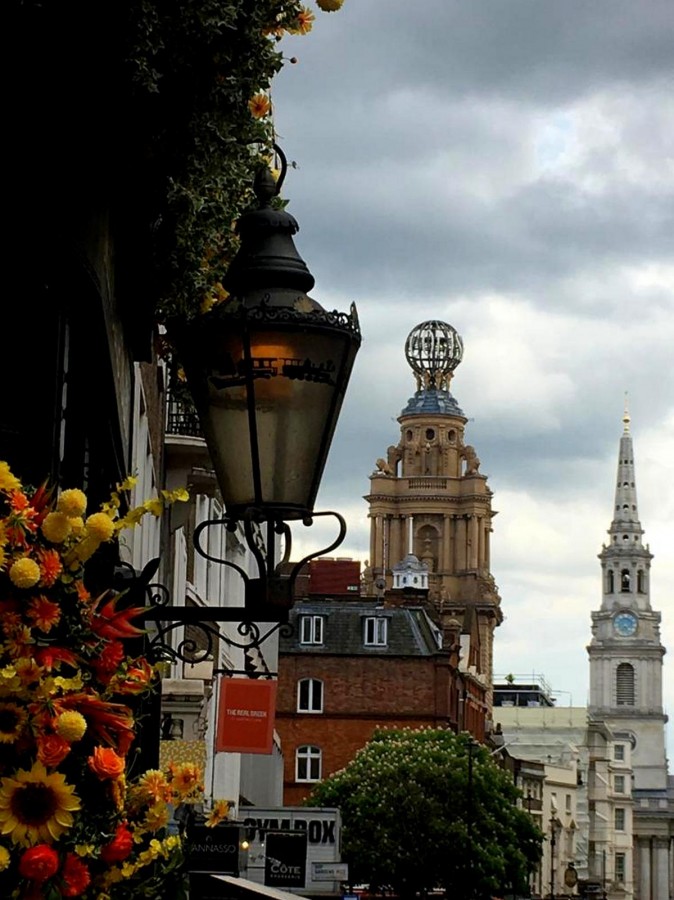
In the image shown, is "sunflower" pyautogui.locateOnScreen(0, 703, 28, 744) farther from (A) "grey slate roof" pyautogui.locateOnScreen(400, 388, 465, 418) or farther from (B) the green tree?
(A) "grey slate roof" pyautogui.locateOnScreen(400, 388, 465, 418)

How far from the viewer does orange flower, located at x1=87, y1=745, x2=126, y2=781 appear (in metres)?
4.51

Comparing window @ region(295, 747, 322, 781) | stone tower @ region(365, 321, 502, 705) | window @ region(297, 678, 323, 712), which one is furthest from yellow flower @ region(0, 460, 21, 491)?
stone tower @ region(365, 321, 502, 705)

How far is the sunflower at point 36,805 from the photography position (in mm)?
4297

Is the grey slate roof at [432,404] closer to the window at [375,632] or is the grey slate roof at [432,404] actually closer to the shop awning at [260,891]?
the window at [375,632]

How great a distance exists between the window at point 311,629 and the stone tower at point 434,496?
5485cm

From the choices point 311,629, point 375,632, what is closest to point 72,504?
point 311,629

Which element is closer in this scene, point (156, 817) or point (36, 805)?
point (36, 805)

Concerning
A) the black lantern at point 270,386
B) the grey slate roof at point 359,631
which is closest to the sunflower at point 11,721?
the black lantern at point 270,386

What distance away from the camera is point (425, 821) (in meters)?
61.8

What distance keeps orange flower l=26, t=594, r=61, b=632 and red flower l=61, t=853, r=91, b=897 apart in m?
0.52

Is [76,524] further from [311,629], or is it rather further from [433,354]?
[433,354]

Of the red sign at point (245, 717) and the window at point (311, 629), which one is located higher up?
the window at point (311, 629)

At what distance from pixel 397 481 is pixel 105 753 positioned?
14257 cm

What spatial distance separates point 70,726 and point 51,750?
7 cm
